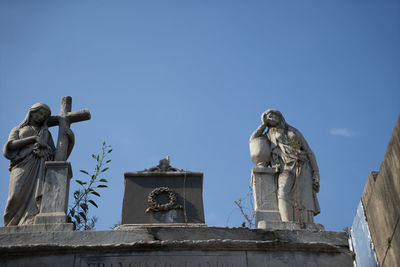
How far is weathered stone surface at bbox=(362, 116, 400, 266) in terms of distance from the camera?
5277 mm

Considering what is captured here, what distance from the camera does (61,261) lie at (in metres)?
7.40

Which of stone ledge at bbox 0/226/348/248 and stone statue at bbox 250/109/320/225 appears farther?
stone statue at bbox 250/109/320/225

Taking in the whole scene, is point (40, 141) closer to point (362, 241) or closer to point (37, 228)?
point (37, 228)

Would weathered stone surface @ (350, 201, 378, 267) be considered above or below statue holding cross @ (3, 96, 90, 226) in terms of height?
below

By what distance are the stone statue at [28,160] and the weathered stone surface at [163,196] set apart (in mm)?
1277

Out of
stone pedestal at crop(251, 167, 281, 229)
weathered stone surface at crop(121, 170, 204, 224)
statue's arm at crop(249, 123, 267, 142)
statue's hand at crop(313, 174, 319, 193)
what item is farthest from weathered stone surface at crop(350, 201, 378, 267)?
statue's arm at crop(249, 123, 267, 142)

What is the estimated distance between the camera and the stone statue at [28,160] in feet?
27.0

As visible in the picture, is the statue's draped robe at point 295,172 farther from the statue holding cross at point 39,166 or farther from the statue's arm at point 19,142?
the statue's arm at point 19,142

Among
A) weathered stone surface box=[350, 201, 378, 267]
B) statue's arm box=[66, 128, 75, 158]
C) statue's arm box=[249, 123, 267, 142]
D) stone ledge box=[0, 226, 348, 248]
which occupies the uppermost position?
statue's arm box=[249, 123, 267, 142]

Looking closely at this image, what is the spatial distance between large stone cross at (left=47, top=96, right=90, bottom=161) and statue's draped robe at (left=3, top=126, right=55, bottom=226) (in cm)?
19

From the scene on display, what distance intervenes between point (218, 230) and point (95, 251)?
164cm

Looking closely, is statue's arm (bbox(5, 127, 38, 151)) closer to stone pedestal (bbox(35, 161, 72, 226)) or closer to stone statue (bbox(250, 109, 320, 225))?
stone pedestal (bbox(35, 161, 72, 226))

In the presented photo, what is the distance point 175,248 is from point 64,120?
9.63 feet

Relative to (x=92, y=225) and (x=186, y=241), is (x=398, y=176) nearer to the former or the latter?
(x=186, y=241)
